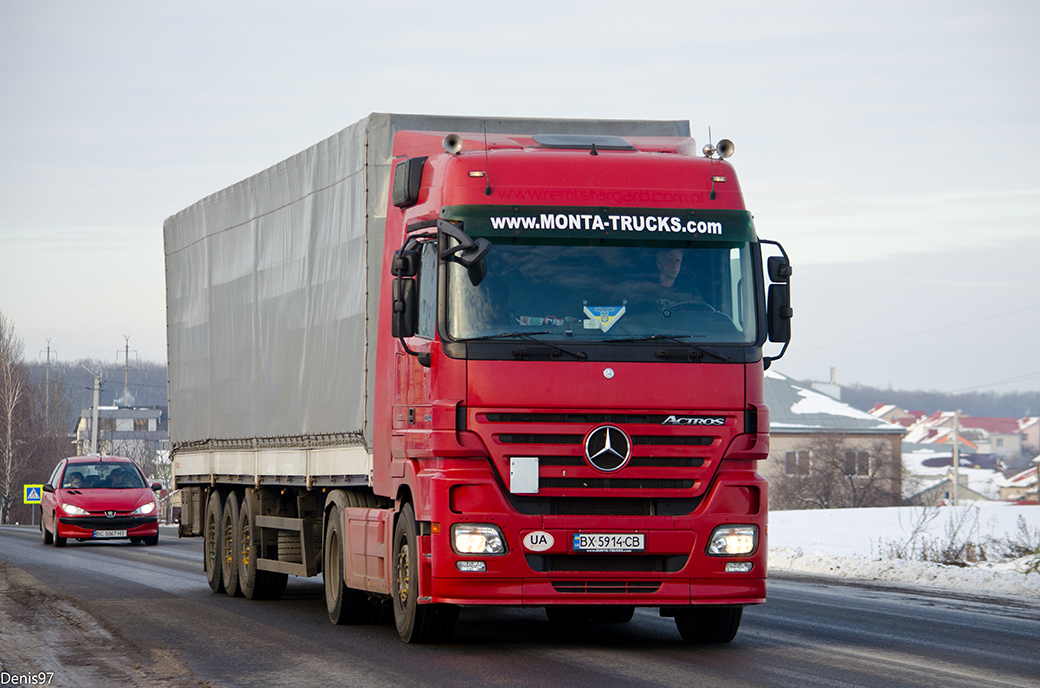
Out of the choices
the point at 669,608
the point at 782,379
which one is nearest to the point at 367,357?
the point at 669,608

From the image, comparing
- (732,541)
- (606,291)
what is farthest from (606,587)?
(606,291)

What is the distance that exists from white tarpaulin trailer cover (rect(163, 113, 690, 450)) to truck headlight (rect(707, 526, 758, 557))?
3.07 m

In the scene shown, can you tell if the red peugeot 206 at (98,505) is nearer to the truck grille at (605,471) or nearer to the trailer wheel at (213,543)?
the trailer wheel at (213,543)

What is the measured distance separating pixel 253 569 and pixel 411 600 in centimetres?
544

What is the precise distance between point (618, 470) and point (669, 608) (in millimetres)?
1377

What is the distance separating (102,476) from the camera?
97.7ft

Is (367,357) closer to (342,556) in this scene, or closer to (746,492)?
(342,556)

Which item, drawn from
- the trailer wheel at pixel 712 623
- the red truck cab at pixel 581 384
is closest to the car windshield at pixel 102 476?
the red truck cab at pixel 581 384

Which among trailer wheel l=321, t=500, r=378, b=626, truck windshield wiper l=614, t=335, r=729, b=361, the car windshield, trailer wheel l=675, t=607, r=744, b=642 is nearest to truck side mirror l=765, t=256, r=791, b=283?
truck windshield wiper l=614, t=335, r=729, b=361

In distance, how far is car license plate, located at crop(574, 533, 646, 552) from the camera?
9.87 metres

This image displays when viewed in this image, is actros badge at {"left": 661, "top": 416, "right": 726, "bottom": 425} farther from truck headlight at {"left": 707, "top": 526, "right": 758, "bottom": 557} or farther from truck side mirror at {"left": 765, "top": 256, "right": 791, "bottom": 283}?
truck side mirror at {"left": 765, "top": 256, "right": 791, "bottom": 283}

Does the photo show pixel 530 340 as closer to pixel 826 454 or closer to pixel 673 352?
pixel 673 352

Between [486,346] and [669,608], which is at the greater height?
[486,346]

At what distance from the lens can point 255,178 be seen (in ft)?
51.1
